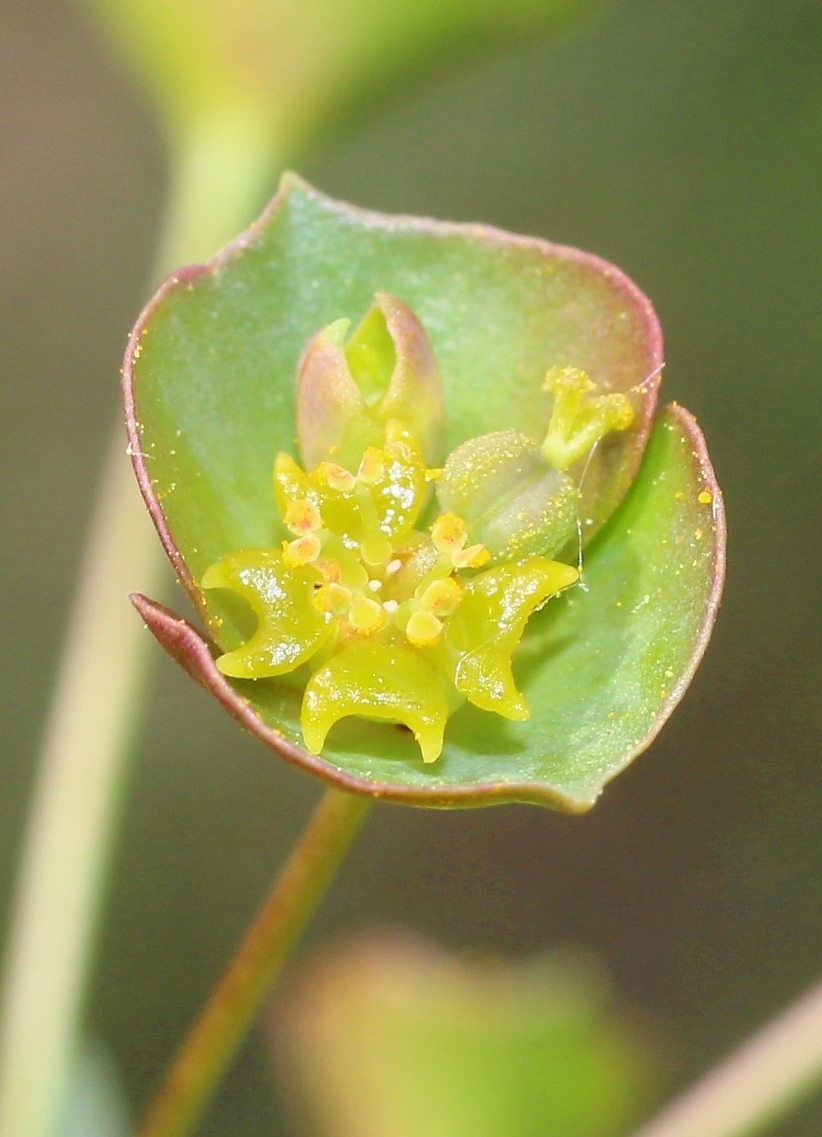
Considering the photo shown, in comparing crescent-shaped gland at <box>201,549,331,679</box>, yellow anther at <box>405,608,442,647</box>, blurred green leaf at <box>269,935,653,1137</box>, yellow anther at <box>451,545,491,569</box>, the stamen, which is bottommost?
blurred green leaf at <box>269,935,653,1137</box>

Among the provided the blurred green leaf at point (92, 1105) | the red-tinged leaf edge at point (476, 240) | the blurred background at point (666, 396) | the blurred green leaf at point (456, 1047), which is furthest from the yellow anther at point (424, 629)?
the blurred background at point (666, 396)

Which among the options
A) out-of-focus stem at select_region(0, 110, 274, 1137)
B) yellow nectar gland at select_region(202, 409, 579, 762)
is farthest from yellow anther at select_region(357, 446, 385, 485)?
out-of-focus stem at select_region(0, 110, 274, 1137)

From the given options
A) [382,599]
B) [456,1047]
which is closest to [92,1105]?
[456,1047]

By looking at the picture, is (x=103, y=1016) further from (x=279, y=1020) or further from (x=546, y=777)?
(x=546, y=777)

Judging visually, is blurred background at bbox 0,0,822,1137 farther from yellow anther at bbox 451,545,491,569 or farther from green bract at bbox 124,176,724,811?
yellow anther at bbox 451,545,491,569

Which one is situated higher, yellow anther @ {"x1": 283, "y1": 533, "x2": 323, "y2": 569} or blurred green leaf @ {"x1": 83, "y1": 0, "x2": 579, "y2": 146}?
blurred green leaf @ {"x1": 83, "y1": 0, "x2": 579, "y2": 146}

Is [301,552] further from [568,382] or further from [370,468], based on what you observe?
[568,382]
